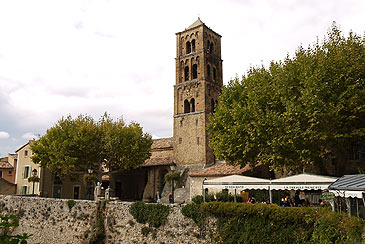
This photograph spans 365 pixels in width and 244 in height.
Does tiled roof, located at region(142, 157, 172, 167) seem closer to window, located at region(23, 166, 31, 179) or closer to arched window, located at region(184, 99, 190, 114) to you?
arched window, located at region(184, 99, 190, 114)

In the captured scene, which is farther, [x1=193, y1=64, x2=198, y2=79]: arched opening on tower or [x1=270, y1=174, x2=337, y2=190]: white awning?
[x1=193, y1=64, x2=198, y2=79]: arched opening on tower

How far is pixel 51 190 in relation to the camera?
41906 millimetres

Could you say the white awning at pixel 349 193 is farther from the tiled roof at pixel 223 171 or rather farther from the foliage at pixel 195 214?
the tiled roof at pixel 223 171

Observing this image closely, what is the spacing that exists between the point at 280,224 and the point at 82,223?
17094 millimetres

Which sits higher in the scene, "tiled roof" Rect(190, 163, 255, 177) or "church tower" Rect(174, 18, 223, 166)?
"church tower" Rect(174, 18, 223, 166)

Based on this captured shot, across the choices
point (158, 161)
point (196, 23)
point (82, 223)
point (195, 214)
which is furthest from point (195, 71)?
point (195, 214)

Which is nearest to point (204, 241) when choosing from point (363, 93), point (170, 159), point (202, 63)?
point (363, 93)

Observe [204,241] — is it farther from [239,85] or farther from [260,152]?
[239,85]

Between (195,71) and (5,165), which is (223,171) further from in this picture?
(5,165)

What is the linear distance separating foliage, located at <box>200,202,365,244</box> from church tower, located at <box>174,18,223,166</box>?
1841cm

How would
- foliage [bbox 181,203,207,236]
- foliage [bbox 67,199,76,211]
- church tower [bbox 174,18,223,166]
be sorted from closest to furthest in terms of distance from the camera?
foliage [bbox 181,203,207,236], foliage [bbox 67,199,76,211], church tower [bbox 174,18,223,166]

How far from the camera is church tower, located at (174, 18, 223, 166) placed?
38969 mm

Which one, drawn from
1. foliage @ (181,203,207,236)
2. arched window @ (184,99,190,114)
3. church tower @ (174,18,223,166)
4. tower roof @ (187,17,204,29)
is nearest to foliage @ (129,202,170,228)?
foliage @ (181,203,207,236)

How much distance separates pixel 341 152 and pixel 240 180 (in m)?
9.32
